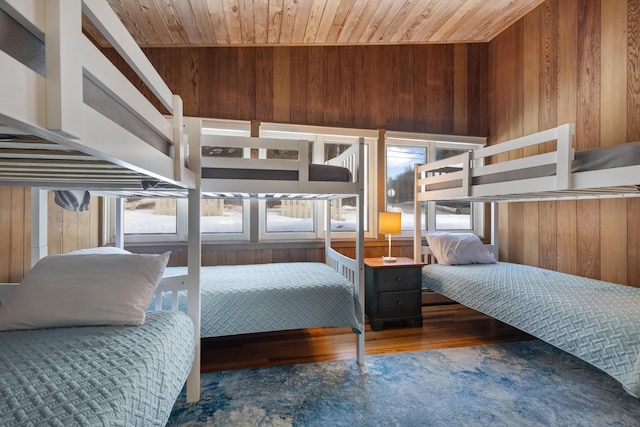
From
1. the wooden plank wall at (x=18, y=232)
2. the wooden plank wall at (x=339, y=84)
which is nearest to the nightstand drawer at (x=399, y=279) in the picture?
the wooden plank wall at (x=339, y=84)

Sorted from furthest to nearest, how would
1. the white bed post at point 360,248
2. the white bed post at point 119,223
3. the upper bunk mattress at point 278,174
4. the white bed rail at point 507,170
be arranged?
the white bed post at point 119,223 < the white bed post at point 360,248 < the upper bunk mattress at point 278,174 < the white bed rail at point 507,170

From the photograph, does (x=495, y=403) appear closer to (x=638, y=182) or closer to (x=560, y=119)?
(x=638, y=182)

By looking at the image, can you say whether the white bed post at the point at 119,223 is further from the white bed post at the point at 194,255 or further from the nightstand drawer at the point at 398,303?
the nightstand drawer at the point at 398,303

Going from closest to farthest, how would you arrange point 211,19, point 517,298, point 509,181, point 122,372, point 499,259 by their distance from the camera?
point 122,372
point 517,298
point 509,181
point 211,19
point 499,259

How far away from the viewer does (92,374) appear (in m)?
0.91

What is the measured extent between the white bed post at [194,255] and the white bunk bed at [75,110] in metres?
0.26

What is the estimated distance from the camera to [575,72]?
273 cm

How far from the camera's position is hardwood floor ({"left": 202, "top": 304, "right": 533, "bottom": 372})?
2.18 m

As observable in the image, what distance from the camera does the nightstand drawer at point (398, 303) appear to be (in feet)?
8.99

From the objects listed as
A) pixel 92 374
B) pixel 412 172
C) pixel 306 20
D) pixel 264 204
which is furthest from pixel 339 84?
pixel 92 374

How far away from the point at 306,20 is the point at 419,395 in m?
2.97

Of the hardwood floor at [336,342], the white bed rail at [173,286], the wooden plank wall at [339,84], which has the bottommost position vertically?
the hardwood floor at [336,342]

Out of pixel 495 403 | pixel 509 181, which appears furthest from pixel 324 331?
pixel 509 181

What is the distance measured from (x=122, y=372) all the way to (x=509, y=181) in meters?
2.48
